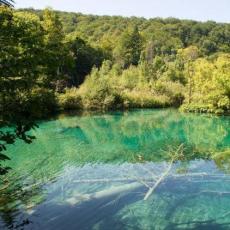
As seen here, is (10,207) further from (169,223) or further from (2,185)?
(169,223)

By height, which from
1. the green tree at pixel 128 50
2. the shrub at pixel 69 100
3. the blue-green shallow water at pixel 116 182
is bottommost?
the shrub at pixel 69 100

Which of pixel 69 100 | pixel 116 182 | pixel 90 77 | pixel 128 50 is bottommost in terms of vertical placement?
pixel 69 100

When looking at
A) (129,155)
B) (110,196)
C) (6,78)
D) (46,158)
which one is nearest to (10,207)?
(110,196)

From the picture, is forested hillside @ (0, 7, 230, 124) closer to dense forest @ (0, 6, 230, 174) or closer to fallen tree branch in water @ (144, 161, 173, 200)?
dense forest @ (0, 6, 230, 174)

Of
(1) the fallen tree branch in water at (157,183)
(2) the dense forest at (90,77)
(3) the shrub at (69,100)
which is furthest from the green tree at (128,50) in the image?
(1) the fallen tree branch in water at (157,183)

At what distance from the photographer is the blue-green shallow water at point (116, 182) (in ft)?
28.2

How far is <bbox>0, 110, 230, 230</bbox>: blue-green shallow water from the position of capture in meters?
8.61

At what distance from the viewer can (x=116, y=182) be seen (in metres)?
11.5

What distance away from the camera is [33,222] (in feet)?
27.2

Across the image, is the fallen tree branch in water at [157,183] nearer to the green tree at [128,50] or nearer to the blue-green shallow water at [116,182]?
the blue-green shallow water at [116,182]

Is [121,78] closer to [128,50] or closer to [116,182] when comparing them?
[128,50]

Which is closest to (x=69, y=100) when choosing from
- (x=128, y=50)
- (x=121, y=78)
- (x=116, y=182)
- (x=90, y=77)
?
(x=90, y=77)

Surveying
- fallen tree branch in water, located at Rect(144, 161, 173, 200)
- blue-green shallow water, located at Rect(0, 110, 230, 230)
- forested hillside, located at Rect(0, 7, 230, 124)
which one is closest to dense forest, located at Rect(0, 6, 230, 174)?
forested hillside, located at Rect(0, 7, 230, 124)

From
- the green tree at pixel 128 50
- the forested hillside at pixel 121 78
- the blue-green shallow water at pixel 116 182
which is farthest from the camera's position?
the green tree at pixel 128 50
